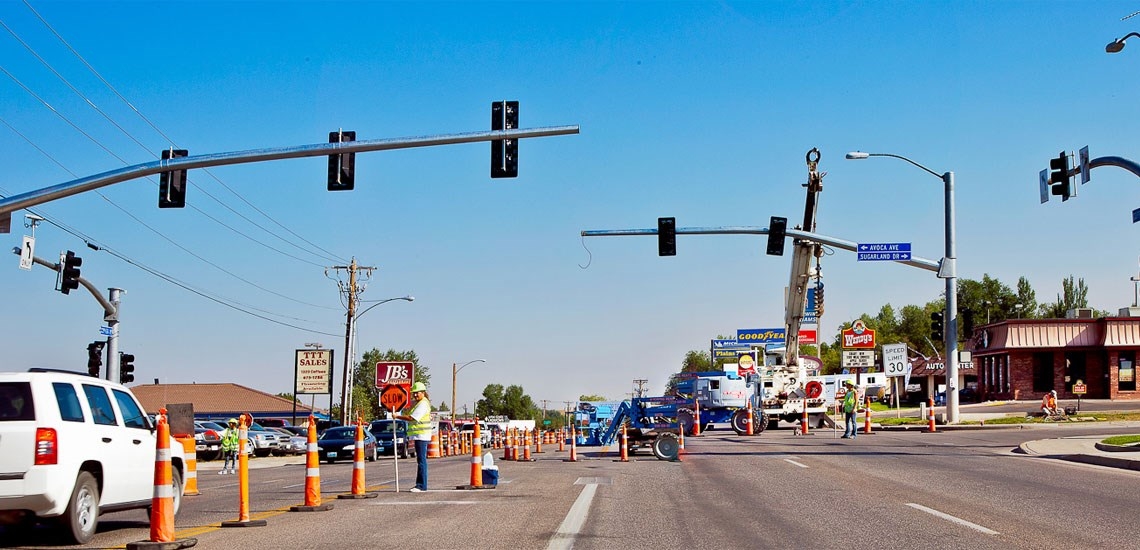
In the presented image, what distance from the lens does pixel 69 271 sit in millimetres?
32219

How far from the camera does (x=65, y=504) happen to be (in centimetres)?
1016

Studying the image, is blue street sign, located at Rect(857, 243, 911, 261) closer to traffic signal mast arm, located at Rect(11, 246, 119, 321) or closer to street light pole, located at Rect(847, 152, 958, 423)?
street light pole, located at Rect(847, 152, 958, 423)

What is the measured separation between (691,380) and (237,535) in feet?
103

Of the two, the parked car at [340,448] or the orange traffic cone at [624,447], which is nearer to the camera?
the orange traffic cone at [624,447]

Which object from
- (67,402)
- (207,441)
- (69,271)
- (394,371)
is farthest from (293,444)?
(67,402)

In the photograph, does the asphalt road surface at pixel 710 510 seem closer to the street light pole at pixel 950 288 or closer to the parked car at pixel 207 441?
the street light pole at pixel 950 288

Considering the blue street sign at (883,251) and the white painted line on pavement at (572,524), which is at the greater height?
the blue street sign at (883,251)

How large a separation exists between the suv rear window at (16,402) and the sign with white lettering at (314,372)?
182 ft

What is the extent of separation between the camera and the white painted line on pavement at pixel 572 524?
33.2ft

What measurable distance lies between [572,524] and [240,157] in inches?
486

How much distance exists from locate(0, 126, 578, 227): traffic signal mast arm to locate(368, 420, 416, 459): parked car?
19.3 meters

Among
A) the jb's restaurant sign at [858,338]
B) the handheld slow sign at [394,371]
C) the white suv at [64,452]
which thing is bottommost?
the white suv at [64,452]

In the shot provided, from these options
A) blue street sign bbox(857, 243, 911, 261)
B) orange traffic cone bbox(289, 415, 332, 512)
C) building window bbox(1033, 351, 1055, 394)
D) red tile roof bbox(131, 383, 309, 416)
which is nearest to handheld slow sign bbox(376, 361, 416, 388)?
blue street sign bbox(857, 243, 911, 261)

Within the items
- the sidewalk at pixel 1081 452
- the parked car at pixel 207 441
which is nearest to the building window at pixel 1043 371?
the sidewalk at pixel 1081 452
